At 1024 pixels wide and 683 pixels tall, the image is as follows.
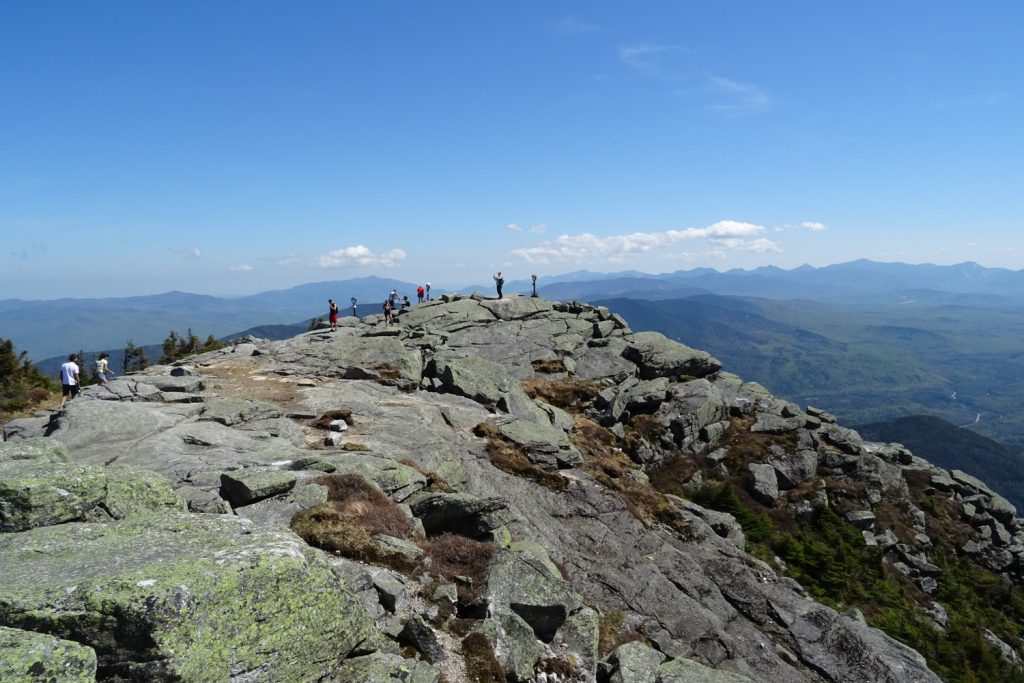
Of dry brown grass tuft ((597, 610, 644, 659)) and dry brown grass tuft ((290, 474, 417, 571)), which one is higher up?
dry brown grass tuft ((290, 474, 417, 571))

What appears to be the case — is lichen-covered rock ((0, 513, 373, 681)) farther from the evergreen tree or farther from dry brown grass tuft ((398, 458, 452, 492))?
the evergreen tree

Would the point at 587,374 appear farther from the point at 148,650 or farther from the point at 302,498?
the point at 148,650

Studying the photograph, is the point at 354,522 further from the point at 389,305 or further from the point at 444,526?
the point at 389,305

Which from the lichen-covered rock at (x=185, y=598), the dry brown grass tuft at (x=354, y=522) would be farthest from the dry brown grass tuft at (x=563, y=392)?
the lichen-covered rock at (x=185, y=598)

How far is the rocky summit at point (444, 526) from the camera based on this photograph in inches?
320

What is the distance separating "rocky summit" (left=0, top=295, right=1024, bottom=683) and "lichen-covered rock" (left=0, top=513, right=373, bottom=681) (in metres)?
0.04

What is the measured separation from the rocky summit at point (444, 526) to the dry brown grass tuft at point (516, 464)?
203 millimetres

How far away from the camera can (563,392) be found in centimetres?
4691

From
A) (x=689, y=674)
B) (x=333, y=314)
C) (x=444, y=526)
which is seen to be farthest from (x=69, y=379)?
(x=689, y=674)

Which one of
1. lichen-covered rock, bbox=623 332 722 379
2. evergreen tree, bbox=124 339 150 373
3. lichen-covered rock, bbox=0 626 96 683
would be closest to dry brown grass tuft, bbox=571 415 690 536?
lichen-covered rock, bbox=623 332 722 379

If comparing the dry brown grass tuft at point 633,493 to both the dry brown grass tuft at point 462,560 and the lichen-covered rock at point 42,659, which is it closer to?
the dry brown grass tuft at point 462,560

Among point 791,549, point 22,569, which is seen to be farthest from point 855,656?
point 22,569

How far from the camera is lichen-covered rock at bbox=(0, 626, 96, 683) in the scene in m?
6.05

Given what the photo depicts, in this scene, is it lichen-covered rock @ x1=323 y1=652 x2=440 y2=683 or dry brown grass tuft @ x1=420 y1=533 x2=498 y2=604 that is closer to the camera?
lichen-covered rock @ x1=323 y1=652 x2=440 y2=683
